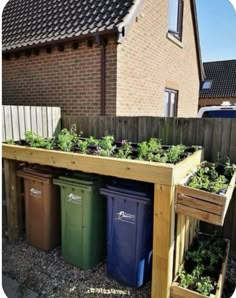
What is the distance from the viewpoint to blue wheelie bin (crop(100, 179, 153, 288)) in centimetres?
264

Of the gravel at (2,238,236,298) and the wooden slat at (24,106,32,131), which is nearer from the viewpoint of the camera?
the gravel at (2,238,236,298)

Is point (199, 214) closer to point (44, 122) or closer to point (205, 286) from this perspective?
point (205, 286)

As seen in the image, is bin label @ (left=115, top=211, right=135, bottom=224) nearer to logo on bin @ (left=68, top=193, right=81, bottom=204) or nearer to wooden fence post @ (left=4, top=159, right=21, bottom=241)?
logo on bin @ (left=68, top=193, right=81, bottom=204)

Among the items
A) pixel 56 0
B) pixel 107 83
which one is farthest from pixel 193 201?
pixel 56 0

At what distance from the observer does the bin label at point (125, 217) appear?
2679 millimetres

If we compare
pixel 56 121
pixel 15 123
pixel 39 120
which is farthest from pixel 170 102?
pixel 15 123

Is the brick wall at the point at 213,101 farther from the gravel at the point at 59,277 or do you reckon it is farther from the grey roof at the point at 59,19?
the gravel at the point at 59,277

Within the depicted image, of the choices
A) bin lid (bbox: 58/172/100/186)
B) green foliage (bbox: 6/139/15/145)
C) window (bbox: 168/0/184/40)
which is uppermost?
window (bbox: 168/0/184/40)

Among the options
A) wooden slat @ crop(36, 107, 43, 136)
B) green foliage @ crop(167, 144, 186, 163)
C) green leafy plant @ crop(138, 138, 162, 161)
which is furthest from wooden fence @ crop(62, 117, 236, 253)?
wooden slat @ crop(36, 107, 43, 136)

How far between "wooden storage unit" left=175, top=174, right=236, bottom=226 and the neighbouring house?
19.0 m

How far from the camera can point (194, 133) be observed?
3.72 m

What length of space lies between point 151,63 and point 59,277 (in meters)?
5.50

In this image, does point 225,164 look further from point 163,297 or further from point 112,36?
point 112,36

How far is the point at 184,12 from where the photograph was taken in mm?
8562
